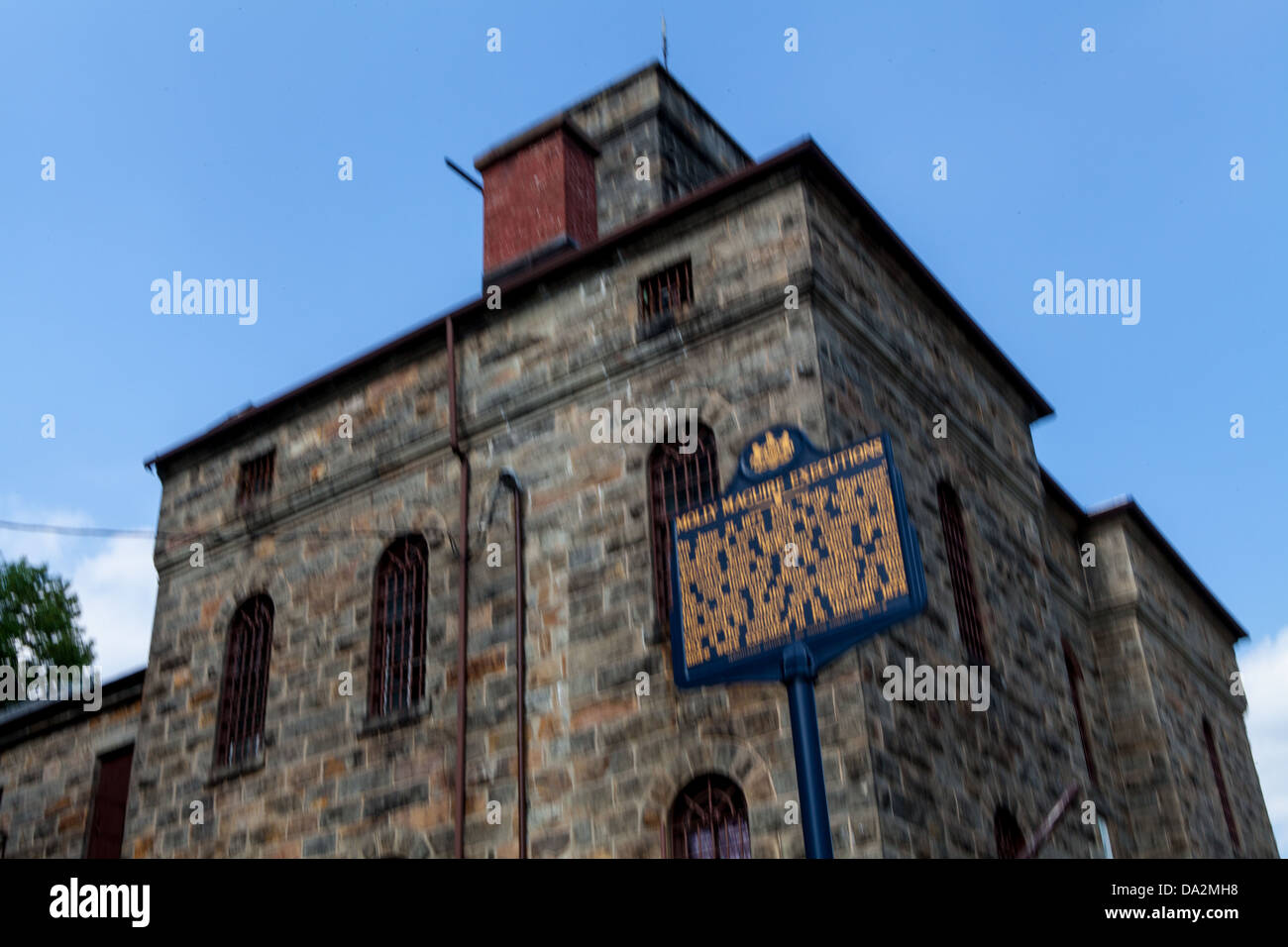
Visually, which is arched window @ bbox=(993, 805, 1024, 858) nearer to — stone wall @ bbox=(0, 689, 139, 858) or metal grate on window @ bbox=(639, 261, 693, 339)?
metal grate on window @ bbox=(639, 261, 693, 339)

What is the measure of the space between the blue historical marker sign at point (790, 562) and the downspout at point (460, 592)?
184 inches

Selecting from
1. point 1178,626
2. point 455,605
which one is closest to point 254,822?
point 455,605

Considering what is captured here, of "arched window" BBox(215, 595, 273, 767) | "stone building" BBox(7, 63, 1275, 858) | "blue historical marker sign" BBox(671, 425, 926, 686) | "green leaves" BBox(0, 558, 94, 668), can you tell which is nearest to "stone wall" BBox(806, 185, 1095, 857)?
"stone building" BBox(7, 63, 1275, 858)

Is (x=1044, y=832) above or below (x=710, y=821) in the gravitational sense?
below

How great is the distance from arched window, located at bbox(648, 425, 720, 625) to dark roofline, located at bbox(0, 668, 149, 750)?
26.0ft

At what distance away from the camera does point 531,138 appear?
19.2 meters

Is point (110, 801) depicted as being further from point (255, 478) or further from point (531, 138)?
point (531, 138)

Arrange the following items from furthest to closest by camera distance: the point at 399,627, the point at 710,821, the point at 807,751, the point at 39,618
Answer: the point at 39,618 < the point at 399,627 < the point at 710,821 < the point at 807,751

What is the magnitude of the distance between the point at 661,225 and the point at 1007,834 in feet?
23.6

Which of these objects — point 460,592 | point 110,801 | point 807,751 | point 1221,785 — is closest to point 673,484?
point 460,592

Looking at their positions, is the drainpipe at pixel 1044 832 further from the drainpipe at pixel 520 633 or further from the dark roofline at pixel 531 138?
the dark roofline at pixel 531 138

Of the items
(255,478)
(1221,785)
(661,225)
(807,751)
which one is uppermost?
(661,225)
